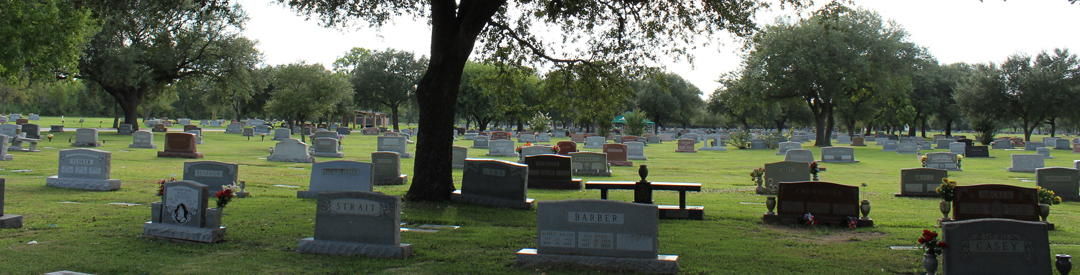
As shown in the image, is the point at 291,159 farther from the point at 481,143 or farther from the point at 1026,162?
the point at 1026,162

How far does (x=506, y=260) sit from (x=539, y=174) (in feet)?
32.0

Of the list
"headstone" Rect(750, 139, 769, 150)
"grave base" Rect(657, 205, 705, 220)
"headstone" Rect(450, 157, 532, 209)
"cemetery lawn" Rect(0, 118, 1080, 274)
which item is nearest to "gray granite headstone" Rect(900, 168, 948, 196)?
"cemetery lawn" Rect(0, 118, 1080, 274)

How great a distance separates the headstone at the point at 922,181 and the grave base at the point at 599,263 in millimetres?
11126

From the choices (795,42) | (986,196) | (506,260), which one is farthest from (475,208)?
(795,42)

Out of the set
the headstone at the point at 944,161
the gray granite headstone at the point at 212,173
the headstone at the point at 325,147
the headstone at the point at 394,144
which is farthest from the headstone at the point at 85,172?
the headstone at the point at 944,161

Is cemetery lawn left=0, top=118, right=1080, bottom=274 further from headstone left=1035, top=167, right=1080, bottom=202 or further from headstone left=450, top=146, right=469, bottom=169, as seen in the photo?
headstone left=450, top=146, right=469, bottom=169

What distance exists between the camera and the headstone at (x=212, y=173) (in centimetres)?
1249

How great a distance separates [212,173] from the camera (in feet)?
41.2

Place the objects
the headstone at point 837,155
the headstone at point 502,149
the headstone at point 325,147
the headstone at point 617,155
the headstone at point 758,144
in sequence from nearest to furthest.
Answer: the headstone at point 617,155 < the headstone at point 325,147 < the headstone at point 837,155 < the headstone at point 502,149 < the headstone at point 758,144

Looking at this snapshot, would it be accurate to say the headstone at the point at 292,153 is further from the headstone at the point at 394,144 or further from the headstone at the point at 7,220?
the headstone at the point at 7,220

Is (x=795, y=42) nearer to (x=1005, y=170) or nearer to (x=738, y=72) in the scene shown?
(x=738, y=72)

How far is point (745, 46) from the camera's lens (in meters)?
13.7

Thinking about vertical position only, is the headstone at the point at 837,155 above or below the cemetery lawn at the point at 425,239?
above

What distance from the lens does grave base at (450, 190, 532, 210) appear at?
11547 mm
